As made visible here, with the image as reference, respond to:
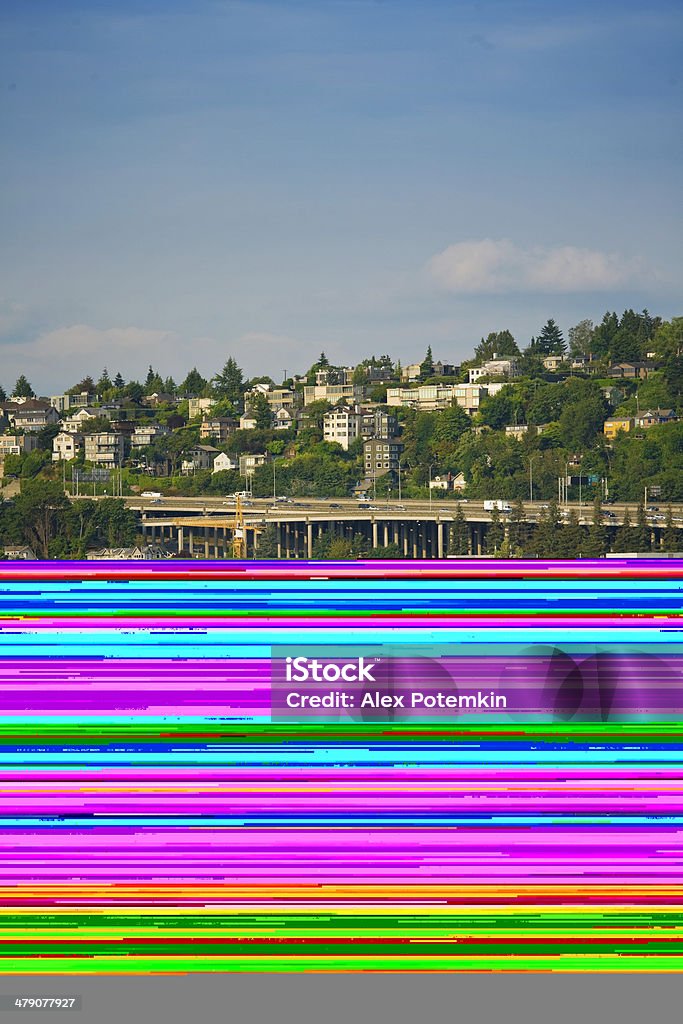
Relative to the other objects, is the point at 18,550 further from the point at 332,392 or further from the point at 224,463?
the point at 332,392

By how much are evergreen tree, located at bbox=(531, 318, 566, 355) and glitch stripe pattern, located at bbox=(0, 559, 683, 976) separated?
94763 millimetres

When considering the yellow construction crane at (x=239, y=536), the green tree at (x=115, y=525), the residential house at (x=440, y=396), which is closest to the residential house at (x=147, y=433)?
the residential house at (x=440, y=396)

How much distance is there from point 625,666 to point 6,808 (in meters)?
1.72

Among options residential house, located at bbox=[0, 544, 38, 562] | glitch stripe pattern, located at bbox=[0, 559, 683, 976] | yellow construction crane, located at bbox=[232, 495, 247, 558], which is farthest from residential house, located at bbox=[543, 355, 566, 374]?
glitch stripe pattern, located at bbox=[0, 559, 683, 976]

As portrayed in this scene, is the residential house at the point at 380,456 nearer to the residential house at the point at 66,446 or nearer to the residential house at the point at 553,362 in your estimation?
the residential house at the point at 66,446

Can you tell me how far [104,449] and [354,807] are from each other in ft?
240

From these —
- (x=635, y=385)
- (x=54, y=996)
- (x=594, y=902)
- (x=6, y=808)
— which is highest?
(x=635, y=385)

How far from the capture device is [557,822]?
13.0ft

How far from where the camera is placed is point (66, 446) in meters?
77.4

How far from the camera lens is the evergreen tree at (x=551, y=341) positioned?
9750 cm

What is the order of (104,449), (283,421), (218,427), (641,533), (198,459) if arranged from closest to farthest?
(641,533) → (198,459) → (104,449) → (283,421) → (218,427)

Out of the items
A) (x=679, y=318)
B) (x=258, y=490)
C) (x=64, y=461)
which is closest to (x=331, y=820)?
(x=258, y=490)

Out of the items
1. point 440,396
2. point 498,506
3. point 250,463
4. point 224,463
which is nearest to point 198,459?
point 224,463

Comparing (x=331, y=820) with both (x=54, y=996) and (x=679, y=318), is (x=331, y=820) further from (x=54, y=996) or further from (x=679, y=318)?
(x=679, y=318)
